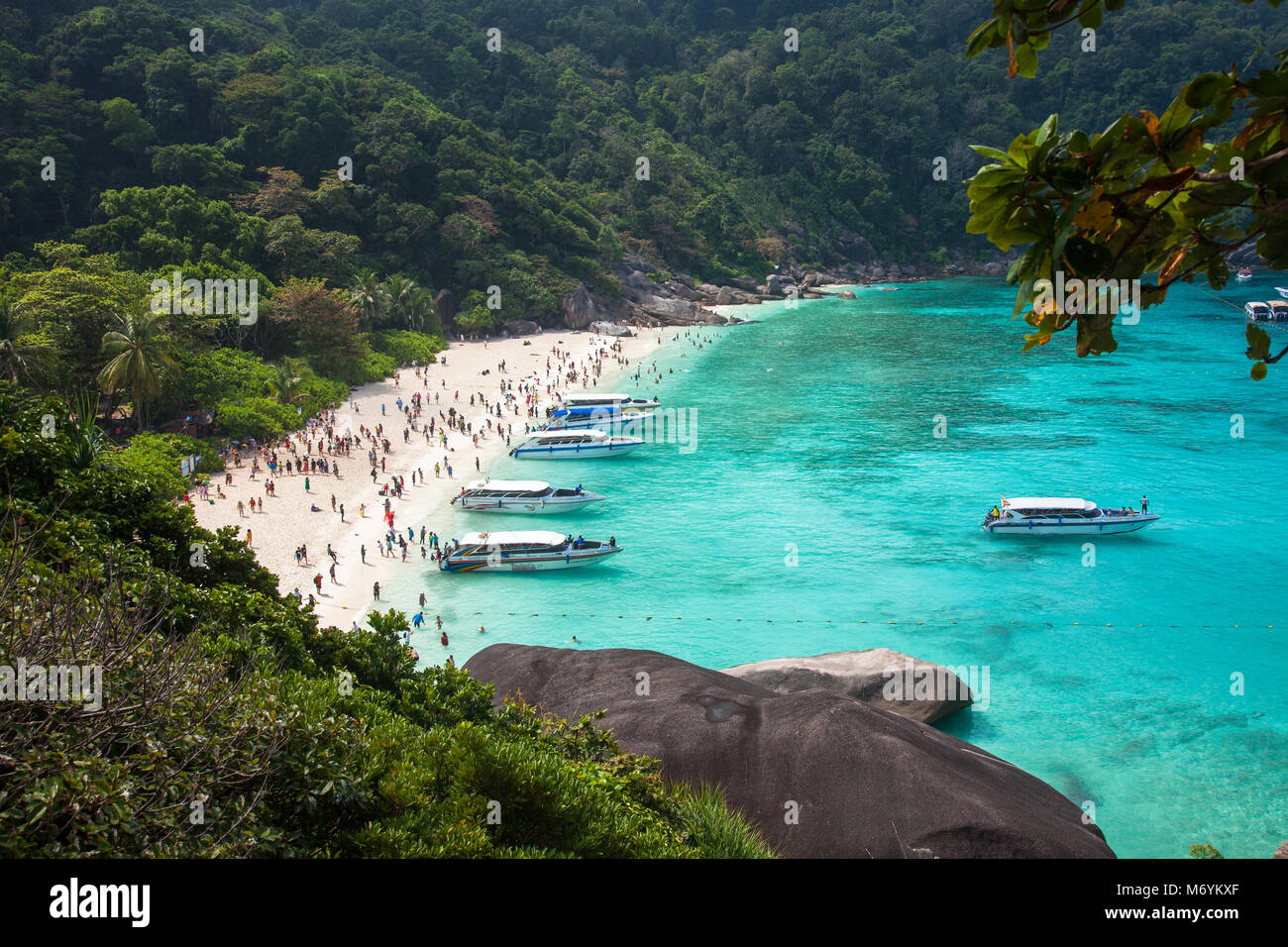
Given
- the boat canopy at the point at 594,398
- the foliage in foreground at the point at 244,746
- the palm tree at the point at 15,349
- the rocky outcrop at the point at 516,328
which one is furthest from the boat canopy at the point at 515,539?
the rocky outcrop at the point at 516,328

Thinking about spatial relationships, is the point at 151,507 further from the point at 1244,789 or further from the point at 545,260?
the point at 545,260

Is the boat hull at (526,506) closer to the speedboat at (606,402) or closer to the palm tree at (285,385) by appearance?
the speedboat at (606,402)

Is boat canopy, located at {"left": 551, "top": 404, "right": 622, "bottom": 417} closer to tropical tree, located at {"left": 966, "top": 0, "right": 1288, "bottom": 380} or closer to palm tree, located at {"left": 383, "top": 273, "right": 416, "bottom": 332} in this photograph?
palm tree, located at {"left": 383, "top": 273, "right": 416, "bottom": 332}
